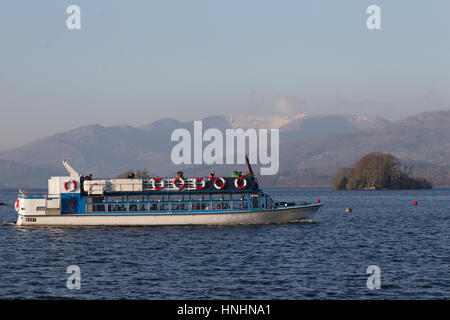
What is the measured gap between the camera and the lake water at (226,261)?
43875 mm

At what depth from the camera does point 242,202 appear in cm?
8412

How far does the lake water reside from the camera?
1727 inches

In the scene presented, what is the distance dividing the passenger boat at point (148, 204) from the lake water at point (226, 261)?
4.98 ft

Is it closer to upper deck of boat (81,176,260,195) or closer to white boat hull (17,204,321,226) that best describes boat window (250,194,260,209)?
upper deck of boat (81,176,260,195)

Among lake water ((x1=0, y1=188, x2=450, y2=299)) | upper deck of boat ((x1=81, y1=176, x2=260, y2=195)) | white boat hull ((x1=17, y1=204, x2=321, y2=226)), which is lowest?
lake water ((x1=0, y1=188, x2=450, y2=299))

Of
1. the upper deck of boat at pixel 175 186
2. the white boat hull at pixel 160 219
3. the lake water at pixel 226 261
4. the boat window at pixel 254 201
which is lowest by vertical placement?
the lake water at pixel 226 261

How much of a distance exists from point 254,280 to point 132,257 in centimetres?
1602

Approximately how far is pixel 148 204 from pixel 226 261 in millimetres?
28102

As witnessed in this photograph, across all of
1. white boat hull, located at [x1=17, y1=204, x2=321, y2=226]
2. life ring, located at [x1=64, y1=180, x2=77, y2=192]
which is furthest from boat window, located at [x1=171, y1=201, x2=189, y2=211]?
life ring, located at [x1=64, y1=180, x2=77, y2=192]

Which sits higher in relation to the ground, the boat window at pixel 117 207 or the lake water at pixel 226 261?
the boat window at pixel 117 207

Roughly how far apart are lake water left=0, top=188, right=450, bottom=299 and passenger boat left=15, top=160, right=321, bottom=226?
4.98ft

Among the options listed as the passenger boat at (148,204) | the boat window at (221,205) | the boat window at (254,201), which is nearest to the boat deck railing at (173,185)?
the passenger boat at (148,204)

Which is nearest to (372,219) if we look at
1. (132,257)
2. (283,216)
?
(283,216)

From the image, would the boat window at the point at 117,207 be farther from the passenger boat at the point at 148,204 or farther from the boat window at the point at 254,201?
the boat window at the point at 254,201
